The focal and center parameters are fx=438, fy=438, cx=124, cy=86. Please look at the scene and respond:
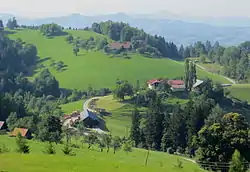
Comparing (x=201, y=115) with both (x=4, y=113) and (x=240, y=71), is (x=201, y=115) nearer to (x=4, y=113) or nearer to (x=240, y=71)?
(x=4, y=113)

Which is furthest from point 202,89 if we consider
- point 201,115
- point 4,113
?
point 4,113

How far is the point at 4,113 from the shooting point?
72188mm

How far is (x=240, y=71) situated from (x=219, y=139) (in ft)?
290

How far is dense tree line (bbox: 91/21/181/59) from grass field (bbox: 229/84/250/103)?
45.9m

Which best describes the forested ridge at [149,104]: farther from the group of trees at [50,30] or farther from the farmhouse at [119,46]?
the farmhouse at [119,46]

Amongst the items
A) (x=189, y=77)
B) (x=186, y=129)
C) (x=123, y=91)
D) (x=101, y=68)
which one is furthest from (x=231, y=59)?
(x=186, y=129)

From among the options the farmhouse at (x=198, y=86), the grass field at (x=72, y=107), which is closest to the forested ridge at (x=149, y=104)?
the farmhouse at (x=198, y=86)

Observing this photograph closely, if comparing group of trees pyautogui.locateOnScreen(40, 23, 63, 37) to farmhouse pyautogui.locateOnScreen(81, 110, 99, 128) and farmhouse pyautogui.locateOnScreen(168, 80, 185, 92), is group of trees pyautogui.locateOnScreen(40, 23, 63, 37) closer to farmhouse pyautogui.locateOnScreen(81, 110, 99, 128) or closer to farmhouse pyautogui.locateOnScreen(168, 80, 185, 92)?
farmhouse pyautogui.locateOnScreen(168, 80, 185, 92)

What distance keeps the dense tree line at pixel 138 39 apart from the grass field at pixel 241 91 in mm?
45926

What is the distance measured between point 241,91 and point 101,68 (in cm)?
4442

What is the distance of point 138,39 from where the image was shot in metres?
164

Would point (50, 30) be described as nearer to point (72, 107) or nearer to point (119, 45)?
point (119, 45)

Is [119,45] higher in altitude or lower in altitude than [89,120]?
higher

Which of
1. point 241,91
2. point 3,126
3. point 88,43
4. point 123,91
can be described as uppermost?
point 88,43
